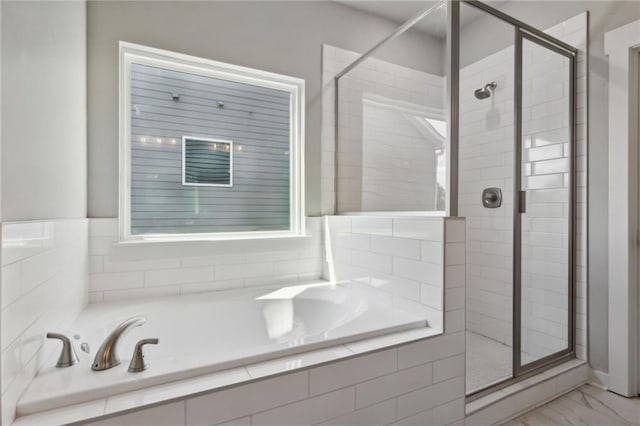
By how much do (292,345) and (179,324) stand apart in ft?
2.60

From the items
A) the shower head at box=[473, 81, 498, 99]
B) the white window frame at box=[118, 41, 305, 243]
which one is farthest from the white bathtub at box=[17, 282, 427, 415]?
the shower head at box=[473, 81, 498, 99]

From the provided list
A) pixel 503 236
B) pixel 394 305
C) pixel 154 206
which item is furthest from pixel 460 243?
pixel 154 206

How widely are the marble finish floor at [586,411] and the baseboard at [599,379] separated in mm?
48

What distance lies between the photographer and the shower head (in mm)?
2154

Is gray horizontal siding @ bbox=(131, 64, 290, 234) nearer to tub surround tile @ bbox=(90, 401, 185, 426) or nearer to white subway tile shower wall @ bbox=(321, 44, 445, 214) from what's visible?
white subway tile shower wall @ bbox=(321, 44, 445, 214)

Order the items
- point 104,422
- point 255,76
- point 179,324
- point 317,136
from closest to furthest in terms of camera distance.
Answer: point 104,422 → point 179,324 → point 255,76 → point 317,136

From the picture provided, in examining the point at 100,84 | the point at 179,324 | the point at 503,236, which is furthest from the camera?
the point at 503,236

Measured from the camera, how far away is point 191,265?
2.03 metres

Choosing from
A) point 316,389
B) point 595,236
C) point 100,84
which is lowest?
point 316,389

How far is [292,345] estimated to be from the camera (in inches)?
48.7

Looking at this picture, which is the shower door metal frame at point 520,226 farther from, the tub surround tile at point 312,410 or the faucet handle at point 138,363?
the faucet handle at point 138,363

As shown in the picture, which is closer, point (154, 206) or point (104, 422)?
point (104, 422)

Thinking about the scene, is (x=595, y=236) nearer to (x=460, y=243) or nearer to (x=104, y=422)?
(x=460, y=243)

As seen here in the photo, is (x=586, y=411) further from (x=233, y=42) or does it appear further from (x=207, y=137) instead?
(x=233, y=42)
